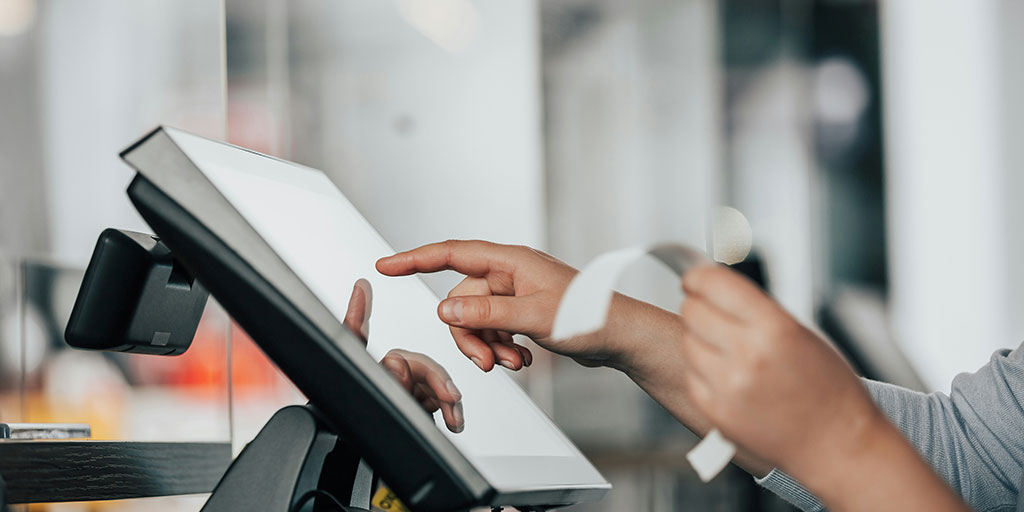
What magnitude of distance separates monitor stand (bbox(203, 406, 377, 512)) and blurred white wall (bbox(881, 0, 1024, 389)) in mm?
3383

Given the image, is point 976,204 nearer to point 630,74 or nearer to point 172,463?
point 630,74

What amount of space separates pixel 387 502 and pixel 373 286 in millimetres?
183

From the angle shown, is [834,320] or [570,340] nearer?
[570,340]

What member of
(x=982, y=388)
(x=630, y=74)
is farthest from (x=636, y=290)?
(x=982, y=388)

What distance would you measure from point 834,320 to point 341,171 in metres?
1.60

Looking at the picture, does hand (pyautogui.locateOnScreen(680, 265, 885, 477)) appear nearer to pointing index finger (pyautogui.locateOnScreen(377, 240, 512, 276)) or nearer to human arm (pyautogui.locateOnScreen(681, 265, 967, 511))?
human arm (pyautogui.locateOnScreen(681, 265, 967, 511))

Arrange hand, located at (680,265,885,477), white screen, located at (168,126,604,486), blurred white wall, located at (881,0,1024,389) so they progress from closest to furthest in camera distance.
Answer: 1. hand, located at (680,265,885,477)
2. white screen, located at (168,126,604,486)
3. blurred white wall, located at (881,0,1024,389)

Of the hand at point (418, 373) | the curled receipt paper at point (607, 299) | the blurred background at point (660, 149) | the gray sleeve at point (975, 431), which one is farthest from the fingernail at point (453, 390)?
the blurred background at point (660, 149)

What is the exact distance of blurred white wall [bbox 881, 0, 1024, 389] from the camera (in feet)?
12.4

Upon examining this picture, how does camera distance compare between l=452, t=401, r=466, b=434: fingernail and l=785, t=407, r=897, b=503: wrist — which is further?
l=452, t=401, r=466, b=434: fingernail

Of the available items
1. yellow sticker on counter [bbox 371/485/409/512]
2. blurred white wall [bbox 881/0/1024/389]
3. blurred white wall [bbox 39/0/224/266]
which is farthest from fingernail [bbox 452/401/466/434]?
blurred white wall [bbox 881/0/1024/389]

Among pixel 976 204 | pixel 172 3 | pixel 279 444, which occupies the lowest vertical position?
pixel 976 204

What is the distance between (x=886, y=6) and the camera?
411 cm

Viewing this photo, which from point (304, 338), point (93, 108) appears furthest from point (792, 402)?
point (93, 108)
